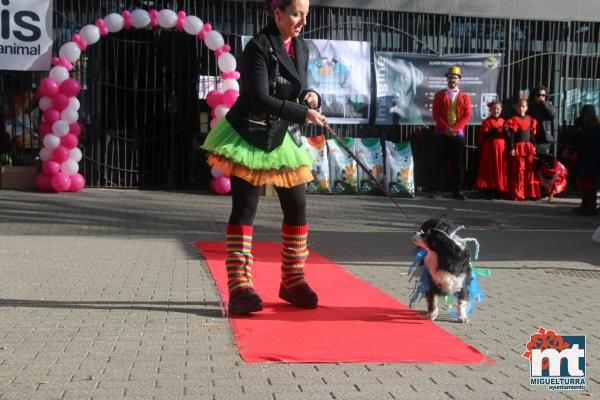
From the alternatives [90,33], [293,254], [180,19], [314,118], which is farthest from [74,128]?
[314,118]

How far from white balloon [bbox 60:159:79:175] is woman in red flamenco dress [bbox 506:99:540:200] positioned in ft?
24.4

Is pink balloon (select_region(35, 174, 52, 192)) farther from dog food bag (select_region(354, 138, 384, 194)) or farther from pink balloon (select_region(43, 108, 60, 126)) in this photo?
dog food bag (select_region(354, 138, 384, 194))

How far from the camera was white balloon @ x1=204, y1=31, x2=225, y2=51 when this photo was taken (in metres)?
13.5

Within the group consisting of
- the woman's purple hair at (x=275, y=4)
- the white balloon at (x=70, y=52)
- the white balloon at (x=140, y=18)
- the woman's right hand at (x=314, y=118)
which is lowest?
the woman's right hand at (x=314, y=118)

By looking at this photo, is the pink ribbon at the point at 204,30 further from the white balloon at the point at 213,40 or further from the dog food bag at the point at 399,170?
the dog food bag at the point at 399,170

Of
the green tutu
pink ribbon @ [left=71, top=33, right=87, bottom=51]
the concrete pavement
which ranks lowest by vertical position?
the concrete pavement

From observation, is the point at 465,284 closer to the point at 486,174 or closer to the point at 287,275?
the point at 287,275

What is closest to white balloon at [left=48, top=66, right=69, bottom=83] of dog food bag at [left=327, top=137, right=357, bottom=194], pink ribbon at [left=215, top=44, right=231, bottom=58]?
pink ribbon at [left=215, top=44, right=231, bottom=58]

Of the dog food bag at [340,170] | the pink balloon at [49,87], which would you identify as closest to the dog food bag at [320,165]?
the dog food bag at [340,170]

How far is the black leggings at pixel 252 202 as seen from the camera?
5758 mm

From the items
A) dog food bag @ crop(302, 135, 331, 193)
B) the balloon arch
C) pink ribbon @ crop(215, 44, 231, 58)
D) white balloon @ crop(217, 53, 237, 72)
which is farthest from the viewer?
dog food bag @ crop(302, 135, 331, 193)

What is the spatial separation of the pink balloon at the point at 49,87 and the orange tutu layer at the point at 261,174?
807 cm

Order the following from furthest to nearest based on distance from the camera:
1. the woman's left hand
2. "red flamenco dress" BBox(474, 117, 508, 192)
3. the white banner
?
"red flamenco dress" BBox(474, 117, 508, 192) → the white banner → the woman's left hand

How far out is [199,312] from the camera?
580 cm
